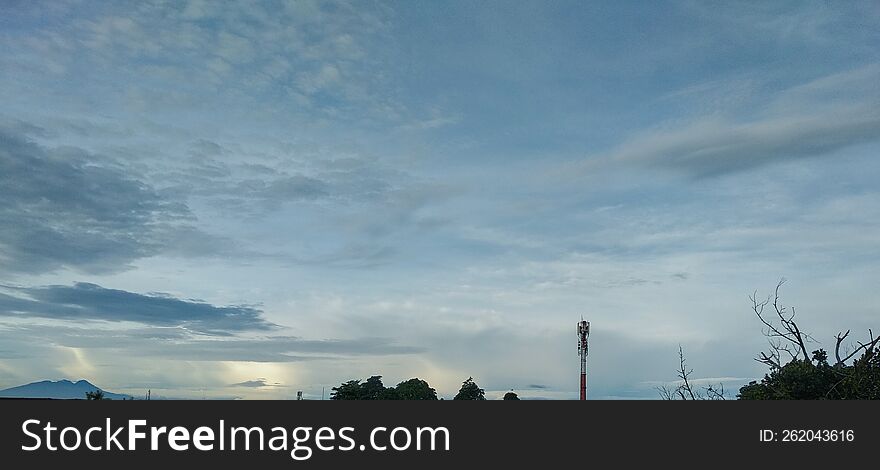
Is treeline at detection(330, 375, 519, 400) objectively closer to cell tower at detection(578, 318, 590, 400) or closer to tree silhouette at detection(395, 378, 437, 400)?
tree silhouette at detection(395, 378, 437, 400)

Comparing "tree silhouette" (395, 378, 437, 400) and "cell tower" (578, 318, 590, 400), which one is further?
"tree silhouette" (395, 378, 437, 400)

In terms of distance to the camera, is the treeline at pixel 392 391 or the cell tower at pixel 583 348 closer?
the cell tower at pixel 583 348

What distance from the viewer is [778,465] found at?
578 inches

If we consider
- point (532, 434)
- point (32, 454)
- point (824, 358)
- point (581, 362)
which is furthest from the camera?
point (581, 362)

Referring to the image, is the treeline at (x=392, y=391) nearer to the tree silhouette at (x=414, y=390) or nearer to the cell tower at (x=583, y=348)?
the tree silhouette at (x=414, y=390)

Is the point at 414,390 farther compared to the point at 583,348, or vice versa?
the point at 414,390

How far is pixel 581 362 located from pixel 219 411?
114 feet

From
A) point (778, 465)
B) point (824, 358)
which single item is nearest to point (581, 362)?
point (824, 358)

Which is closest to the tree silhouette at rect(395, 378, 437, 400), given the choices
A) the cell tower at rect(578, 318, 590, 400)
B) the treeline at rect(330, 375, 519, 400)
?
the treeline at rect(330, 375, 519, 400)

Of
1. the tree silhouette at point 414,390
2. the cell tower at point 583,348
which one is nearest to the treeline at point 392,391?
the tree silhouette at point 414,390

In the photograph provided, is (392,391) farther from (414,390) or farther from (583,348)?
(583,348)

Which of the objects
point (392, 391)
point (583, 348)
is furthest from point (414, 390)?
point (583, 348)

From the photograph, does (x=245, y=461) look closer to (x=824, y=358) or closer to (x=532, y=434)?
(x=532, y=434)

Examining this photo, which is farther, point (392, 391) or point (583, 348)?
point (392, 391)
